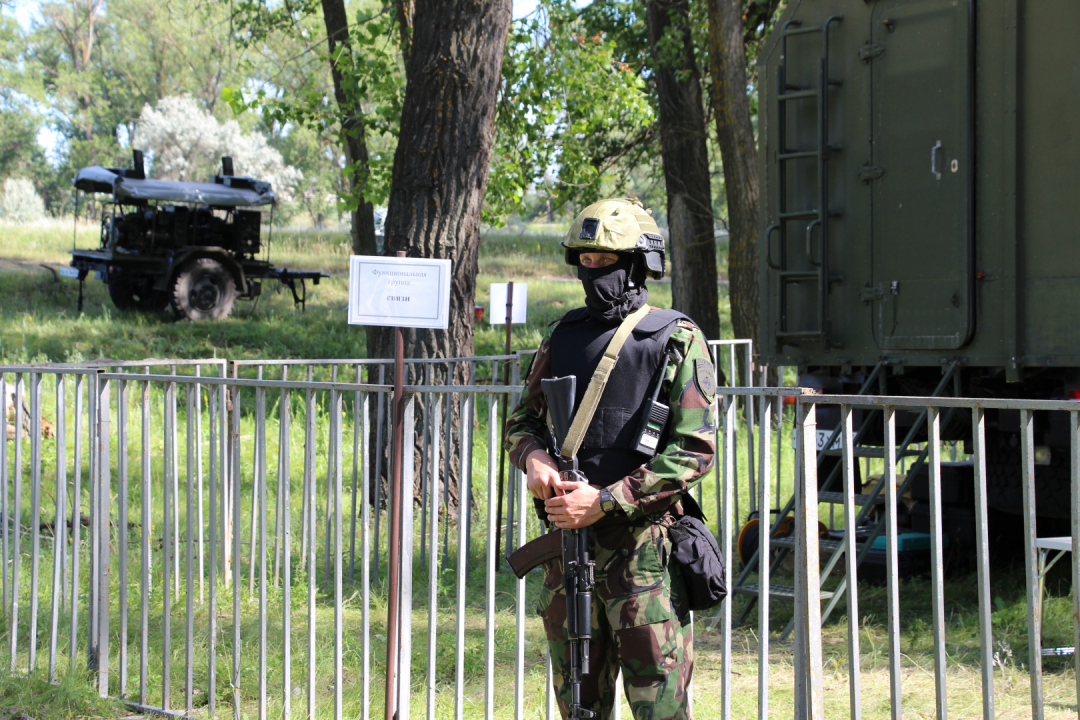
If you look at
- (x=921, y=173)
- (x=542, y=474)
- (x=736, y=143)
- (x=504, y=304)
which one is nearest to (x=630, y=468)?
(x=542, y=474)

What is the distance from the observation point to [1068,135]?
17.0 ft

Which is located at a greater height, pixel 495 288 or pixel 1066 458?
pixel 495 288

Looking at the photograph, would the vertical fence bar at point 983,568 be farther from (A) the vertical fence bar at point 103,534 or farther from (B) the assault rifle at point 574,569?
(A) the vertical fence bar at point 103,534

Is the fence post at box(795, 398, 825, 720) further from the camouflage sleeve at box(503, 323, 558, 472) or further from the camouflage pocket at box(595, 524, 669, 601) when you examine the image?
the camouflage sleeve at box(503, 323, 558, 472)

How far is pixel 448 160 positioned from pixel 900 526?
390cm

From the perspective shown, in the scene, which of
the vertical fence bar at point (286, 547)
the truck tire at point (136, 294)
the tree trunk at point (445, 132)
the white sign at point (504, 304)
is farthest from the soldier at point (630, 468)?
the truck tire at point (136, 294)

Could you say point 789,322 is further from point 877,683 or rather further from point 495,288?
point 877,683

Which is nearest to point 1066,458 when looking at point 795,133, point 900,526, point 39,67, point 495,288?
point 900,526

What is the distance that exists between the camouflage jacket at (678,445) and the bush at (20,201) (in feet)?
145

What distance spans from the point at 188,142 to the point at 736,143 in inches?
1453

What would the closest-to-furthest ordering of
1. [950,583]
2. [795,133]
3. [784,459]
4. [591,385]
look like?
[591,385], [950,583], [795,133], [784,459]

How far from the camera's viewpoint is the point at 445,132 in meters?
6.88

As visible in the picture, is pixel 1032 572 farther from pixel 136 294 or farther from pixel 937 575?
pixel 136 294

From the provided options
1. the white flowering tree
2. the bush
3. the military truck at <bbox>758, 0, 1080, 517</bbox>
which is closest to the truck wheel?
the military truck at <bbox>758, 0, 1080, 517</bbox>
